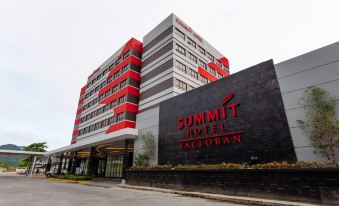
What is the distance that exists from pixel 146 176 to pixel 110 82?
28.1 metres

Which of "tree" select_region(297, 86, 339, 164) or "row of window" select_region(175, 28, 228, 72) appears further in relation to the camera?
"row of window" select_region(175, 28, 228, 72)

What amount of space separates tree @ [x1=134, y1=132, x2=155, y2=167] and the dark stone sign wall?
6.43 feet

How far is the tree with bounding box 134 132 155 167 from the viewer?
24.7m

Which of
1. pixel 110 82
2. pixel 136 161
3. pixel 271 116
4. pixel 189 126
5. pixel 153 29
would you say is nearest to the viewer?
pixel 271 116

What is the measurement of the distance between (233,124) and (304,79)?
19.6ft

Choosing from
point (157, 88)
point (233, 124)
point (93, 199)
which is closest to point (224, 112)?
point (233, 124)

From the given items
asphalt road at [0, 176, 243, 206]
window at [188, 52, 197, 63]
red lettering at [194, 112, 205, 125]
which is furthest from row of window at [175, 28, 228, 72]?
asphalt road at [0, 176, 243, 206]

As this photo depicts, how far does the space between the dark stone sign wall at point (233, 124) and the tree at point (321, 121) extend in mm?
1385

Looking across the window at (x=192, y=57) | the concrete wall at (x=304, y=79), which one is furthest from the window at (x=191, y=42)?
the concrete wall at (x=304, y=79)

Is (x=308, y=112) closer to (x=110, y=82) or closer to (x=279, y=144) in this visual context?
(x=279, y=144)

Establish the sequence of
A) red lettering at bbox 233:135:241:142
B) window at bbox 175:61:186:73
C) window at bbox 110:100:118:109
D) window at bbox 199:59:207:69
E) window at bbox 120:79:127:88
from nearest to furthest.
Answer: red lettering at bbox 233:135:241:142, window at bbox 175:61:186:73, window at bbox 120:79:127:88, window at bbox 199:59:207:69, window at bbox 110:100:118:109

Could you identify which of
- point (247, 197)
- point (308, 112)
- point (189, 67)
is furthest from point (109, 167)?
point (308, 112)

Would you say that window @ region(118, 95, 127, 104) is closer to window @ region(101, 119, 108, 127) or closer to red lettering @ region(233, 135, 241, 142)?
window @ region(101, 119, 108, 127)

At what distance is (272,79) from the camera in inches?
606
